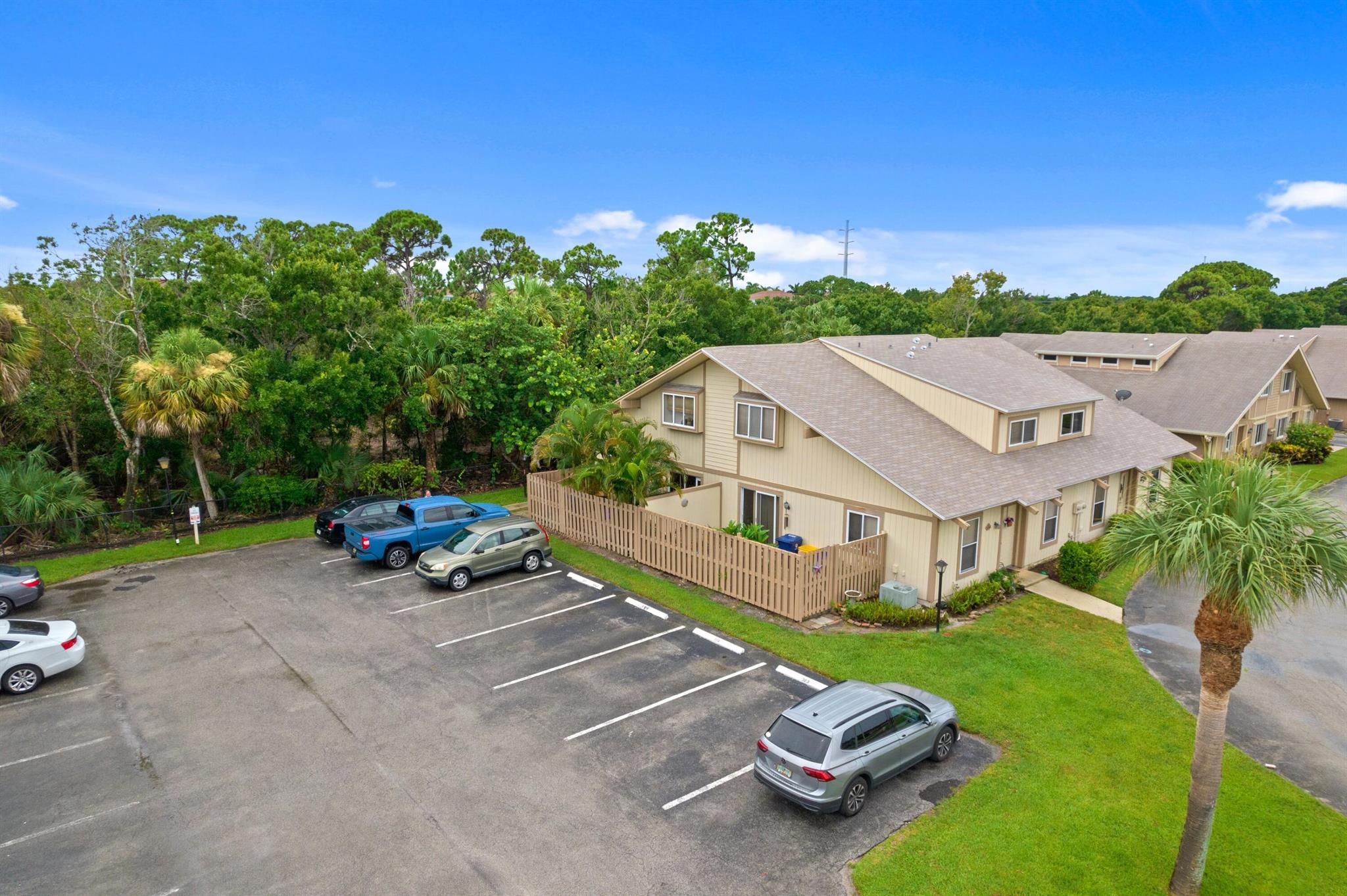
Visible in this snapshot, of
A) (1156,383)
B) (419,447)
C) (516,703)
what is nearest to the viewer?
(516,703)

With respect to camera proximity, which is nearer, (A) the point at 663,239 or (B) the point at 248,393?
(B) the point at 248,393

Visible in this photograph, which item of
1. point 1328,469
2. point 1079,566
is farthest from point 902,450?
point 1328,469

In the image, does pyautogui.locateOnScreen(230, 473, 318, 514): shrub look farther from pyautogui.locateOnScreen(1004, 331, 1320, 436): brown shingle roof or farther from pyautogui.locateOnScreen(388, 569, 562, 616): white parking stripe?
pyautogui.locateOnScreen(1004, 331, 1320, 436): brown shingle roof

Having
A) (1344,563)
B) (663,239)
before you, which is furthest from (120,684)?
(663,239)

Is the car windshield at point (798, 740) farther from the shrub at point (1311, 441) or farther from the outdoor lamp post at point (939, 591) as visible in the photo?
the shrub at point (1311, 441)

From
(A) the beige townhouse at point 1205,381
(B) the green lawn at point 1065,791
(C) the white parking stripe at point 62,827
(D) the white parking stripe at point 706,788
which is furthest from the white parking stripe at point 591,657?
(A) the beige townhouse at point 1205,381

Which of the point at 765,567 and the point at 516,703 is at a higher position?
the point at 765,567

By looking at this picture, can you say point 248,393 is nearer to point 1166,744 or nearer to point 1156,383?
point 1166,744

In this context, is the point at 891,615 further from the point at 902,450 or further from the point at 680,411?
the point at 680,411
